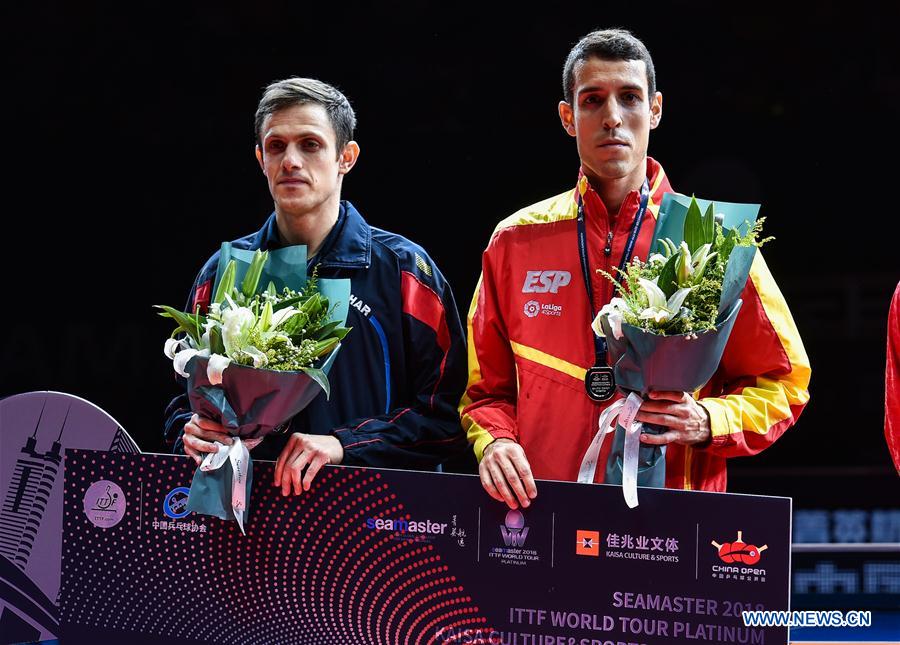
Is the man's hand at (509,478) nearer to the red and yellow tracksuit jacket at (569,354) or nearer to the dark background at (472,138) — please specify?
the red and yellow tracksuit jacket at (569,354)

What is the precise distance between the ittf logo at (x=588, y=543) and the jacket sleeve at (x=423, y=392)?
508mm

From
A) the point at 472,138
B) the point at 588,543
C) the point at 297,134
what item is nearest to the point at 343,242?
the point at 297,134

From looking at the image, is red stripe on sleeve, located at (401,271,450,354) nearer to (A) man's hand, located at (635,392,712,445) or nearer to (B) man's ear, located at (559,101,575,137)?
(B) man's ear, located at (559,101,575,137)

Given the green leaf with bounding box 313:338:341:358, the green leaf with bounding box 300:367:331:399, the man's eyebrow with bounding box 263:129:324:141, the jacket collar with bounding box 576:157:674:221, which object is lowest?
the green leaf with bounding box 300:367:331:399

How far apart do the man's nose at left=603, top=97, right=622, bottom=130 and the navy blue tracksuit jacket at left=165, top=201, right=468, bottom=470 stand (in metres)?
0.56

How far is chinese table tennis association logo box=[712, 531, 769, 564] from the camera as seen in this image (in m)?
1.61

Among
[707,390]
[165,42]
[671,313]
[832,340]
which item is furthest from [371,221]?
[671,313]

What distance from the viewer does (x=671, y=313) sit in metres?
1.59

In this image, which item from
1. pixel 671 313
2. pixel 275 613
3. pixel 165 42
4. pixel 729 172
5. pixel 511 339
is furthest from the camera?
pixel 165 42

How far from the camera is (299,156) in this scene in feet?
7.23

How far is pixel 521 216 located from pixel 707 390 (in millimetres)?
558

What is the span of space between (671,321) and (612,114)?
0.57m

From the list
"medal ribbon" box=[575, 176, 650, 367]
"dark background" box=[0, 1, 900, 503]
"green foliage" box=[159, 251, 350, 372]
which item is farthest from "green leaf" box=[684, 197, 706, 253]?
"dark background" box=[0, 1, 900, 503]

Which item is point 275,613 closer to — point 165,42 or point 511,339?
point 511,339
